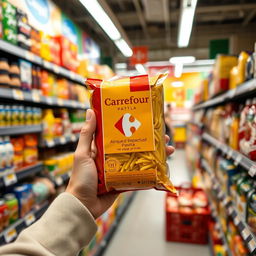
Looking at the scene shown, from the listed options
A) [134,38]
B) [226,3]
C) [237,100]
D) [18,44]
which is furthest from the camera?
[134,38]

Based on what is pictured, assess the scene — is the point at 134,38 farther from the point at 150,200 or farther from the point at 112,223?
the point at 112,223

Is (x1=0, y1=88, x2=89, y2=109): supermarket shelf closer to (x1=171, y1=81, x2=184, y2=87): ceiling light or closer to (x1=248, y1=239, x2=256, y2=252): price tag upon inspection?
(x1=248, y1=239, x2=256, y2=252): price tag

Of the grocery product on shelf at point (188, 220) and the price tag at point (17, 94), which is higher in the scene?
the price tag at point (17, 94)

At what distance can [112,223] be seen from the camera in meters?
3.55

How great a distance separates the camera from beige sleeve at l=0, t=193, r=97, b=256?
0.70 metres

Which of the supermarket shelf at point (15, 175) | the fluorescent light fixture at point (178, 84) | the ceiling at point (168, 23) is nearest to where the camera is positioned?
the supermarket shelf at point (15, 175)

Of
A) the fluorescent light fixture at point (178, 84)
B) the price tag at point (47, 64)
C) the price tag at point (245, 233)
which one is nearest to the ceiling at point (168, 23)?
the fluorescent light fixture at point (178, 84)

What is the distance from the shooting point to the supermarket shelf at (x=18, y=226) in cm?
156

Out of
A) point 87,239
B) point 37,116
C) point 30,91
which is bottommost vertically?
point 87,239

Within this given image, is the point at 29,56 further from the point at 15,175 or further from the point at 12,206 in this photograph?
Answer: the point at 12,206

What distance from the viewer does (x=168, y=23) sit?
736 centimetres

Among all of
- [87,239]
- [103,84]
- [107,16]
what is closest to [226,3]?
[107,16]

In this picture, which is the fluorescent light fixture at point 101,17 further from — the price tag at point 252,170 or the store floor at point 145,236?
the store floor at point 145,236

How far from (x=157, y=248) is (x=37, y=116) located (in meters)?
2.29
